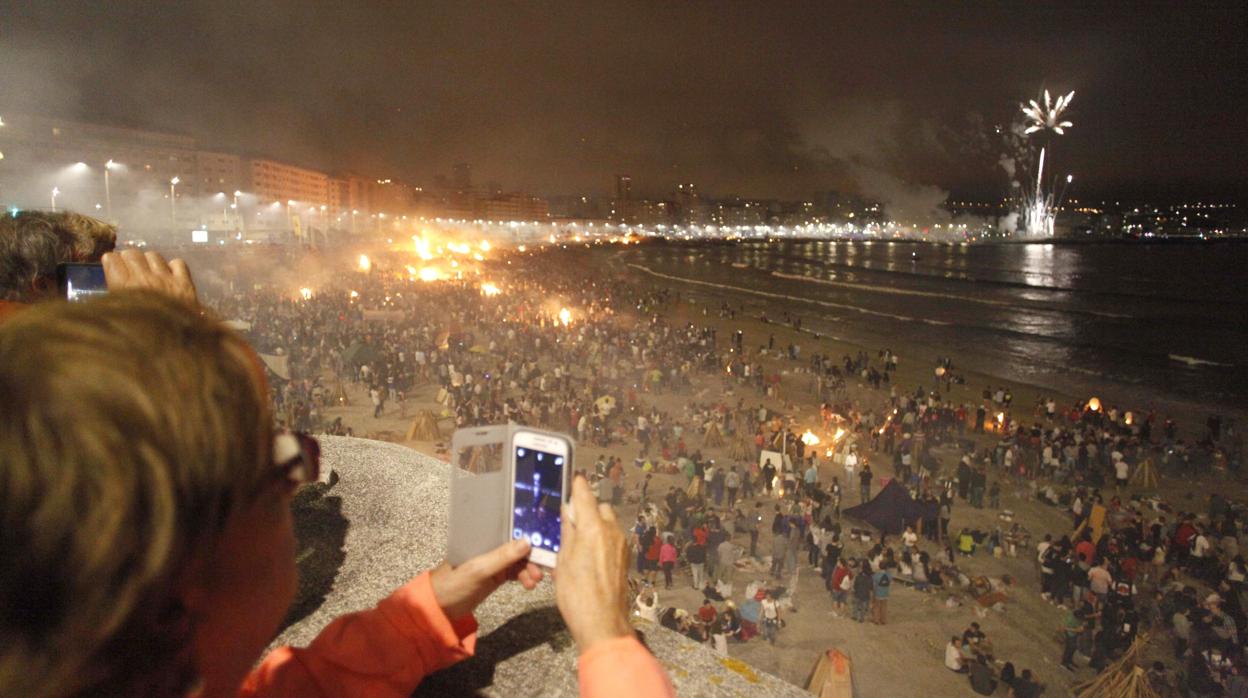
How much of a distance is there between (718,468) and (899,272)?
73.8 metres

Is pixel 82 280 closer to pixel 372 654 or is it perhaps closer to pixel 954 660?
pixel 372 654

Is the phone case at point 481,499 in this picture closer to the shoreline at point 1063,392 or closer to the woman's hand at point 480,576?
the woman's hand at point 480,576

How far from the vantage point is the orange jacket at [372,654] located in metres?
1.45

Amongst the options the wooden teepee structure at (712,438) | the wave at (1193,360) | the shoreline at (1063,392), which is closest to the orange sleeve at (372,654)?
the wooden teepee structure at (712,438)

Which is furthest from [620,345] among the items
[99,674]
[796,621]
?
[99,674]

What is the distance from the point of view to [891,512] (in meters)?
11.2

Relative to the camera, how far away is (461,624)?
65.1 inches

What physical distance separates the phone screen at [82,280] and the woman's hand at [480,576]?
4.93 ft

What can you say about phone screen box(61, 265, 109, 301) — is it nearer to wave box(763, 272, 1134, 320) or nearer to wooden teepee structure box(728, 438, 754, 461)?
wooden teepee structure box(728, 438, 754, 461)

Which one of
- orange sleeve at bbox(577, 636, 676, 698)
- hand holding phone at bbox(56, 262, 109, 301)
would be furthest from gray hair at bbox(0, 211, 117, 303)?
Result: orange sleeve at bbox(577, 636, 676, 698)

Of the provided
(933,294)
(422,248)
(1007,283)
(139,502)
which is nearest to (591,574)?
(139,502)

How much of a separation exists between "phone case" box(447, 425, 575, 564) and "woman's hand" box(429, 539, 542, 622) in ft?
0.13

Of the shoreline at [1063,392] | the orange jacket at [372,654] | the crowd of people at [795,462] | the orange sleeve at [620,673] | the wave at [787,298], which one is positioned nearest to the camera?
the orange sleeve at [620,673]

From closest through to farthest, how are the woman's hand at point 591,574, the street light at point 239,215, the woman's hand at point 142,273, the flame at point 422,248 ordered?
the woman's hand at point 591,574, the woman's hand at point 142,273, the street light at point 239,215, the flame at point 422,248
